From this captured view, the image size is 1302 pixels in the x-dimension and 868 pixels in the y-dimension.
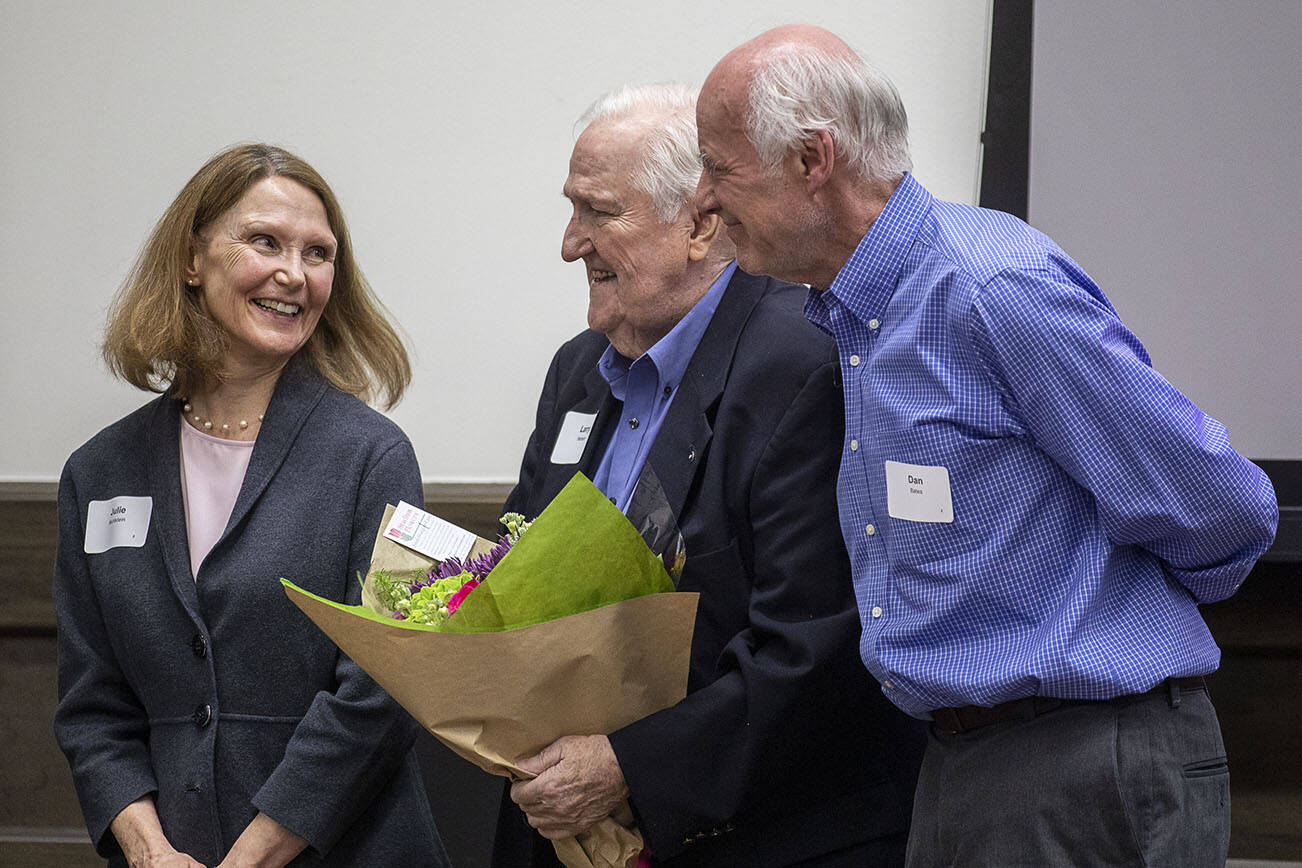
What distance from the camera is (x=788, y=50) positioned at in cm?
146

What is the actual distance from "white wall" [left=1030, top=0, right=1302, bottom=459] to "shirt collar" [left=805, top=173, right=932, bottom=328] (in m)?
1.22

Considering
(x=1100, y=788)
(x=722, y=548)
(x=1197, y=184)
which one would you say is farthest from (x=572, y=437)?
(x=1197, y=184)

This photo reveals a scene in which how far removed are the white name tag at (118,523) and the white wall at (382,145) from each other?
1028 mm

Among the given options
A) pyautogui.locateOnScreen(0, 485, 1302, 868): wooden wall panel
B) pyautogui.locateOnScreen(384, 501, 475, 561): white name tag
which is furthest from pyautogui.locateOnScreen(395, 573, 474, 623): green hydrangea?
pyautogui.locateOnScreen(0, 485, 1302, 868): wooden wall panel

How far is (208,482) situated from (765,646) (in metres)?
0.99

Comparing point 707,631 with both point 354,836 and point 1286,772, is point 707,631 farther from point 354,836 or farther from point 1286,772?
point 1286,772

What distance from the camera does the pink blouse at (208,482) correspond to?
1.90 meters

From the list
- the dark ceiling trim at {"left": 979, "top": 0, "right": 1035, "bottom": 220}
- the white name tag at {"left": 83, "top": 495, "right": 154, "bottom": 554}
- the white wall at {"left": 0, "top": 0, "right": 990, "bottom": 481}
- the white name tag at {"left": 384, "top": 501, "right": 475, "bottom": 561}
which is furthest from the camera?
the white wall at {"left": 0, "top": 0, "right": 990, "bottom": 481}

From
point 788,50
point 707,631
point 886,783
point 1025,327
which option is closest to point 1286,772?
point 886,783

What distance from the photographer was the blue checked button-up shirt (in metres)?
1.25

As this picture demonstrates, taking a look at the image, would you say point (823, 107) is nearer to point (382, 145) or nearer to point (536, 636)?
point (536, 636)

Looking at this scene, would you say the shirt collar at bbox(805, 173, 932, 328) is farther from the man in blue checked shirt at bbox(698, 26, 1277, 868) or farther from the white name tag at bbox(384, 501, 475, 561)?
the white name tag at bbox(384, 501, 475, 561)

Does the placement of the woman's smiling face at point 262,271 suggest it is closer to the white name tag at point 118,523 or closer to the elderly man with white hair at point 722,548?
the white name tag at point 118,523

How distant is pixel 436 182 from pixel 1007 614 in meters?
1.99
